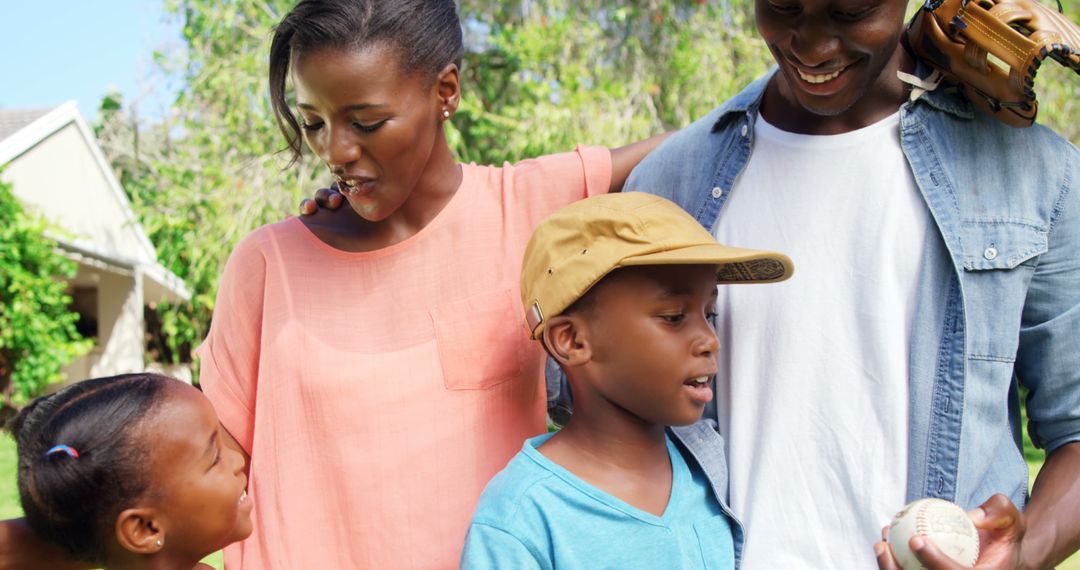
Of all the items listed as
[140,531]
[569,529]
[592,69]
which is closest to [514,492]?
[569,529]

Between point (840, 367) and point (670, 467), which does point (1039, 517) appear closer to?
point (840, 367)

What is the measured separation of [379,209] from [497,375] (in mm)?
457

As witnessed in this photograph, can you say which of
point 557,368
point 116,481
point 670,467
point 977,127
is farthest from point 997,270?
point 116,481

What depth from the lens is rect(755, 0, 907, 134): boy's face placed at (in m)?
2.17

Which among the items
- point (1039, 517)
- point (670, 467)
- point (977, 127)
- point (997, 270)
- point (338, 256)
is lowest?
point (1039, 517)

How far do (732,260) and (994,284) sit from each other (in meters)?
0.55

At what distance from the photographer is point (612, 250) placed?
221 centimetres

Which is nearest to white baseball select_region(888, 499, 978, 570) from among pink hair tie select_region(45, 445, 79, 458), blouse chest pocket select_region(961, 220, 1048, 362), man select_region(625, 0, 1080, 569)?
man select_region(625, 0, 1080, 569)

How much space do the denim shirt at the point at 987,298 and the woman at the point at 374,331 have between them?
0.88 metres

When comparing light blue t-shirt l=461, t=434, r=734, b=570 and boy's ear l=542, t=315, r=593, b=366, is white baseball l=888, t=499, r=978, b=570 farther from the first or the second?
boy's ear l=542, t=315, r=593, b=366

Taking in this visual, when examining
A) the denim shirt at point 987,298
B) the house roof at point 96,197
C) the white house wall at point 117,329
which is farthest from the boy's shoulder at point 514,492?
the white house wall at point 117,329

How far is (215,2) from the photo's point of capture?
999 centimetres

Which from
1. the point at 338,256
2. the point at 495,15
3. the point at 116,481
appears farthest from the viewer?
the point at 495,15

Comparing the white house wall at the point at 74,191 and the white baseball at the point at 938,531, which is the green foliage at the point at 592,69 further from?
the white baseball at the point at 938,531
